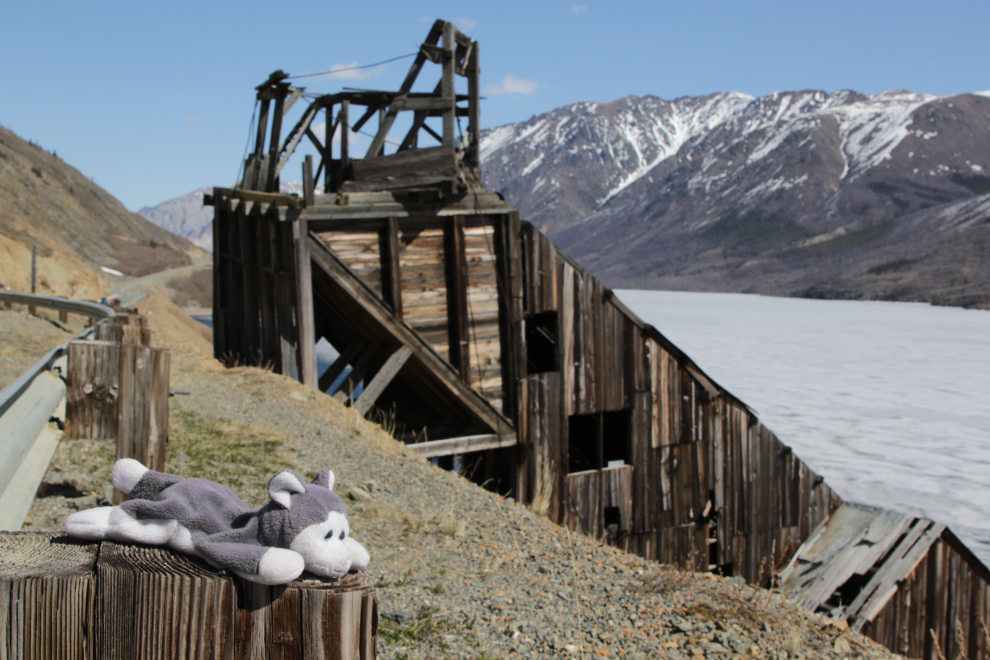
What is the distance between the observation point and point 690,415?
12.8 m

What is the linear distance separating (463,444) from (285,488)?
31.0 feet

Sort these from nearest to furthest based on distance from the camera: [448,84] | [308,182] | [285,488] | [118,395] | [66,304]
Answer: [285,488]
[118,395]
[308,182]
[448,84]
[66,304]

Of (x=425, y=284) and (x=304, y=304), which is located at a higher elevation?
(x=425, y=284)

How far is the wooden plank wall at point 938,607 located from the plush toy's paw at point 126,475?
12.5 meters

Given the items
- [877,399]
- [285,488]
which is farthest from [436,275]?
[877,399]

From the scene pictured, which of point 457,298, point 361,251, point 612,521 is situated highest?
point 361,251

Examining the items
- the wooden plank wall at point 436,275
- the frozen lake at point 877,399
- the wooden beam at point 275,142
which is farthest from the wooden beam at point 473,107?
the frozen lake at point 877,399

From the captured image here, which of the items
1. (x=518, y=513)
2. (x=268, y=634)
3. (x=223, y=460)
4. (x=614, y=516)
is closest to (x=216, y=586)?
(x=268, y=634)

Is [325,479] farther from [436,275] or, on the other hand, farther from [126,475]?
[436,275]

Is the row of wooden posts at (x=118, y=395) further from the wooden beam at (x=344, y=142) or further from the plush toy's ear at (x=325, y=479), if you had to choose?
the wooden beam at (x=344, y=142)

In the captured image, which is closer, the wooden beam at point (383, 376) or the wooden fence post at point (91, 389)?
the wooden fence post at point (91, 389)

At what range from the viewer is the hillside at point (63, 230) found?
86.3ft

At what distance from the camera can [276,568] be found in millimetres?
1614

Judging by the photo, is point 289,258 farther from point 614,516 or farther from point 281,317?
point 614,516
